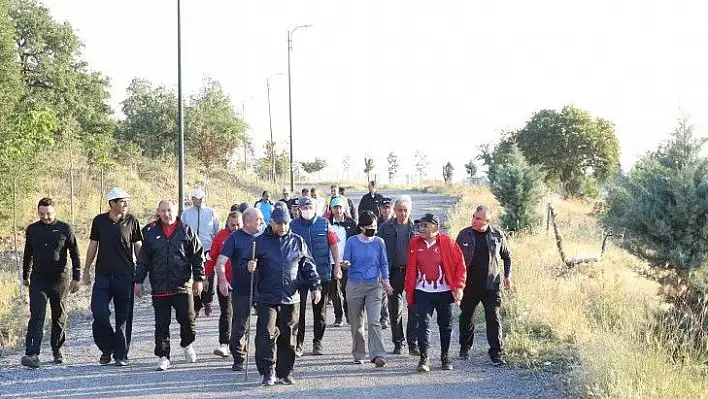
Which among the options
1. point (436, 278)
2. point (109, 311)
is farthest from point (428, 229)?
point (109, 311)

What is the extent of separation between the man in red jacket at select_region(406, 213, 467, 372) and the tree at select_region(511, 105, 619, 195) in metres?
32.5

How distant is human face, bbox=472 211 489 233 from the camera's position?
8914mm

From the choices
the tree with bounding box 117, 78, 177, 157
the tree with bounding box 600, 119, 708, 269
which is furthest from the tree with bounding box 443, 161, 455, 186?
the tree with bounding box 600, 119, 708, 269

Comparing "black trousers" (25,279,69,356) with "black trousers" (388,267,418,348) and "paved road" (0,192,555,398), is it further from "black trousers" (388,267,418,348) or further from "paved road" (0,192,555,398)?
"black trousers" (388,267,418,348)

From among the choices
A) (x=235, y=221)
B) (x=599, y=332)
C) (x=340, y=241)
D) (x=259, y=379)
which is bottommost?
(x=259, y=379)

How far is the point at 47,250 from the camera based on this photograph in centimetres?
862

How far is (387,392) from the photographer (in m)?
7.46

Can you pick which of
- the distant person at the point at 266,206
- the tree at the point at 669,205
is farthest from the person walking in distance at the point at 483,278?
the distant person at the point at 266,206

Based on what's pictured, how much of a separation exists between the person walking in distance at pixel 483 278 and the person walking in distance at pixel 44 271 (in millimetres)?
4678

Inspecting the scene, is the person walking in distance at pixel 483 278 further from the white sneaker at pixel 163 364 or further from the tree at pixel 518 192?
the tree at pixel 518 192

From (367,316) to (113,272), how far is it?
300 cm

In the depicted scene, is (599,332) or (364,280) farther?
(364,280)

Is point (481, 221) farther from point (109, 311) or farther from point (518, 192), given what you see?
point (518, 192)

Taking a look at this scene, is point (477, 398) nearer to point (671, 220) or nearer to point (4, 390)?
point (671, 220)
